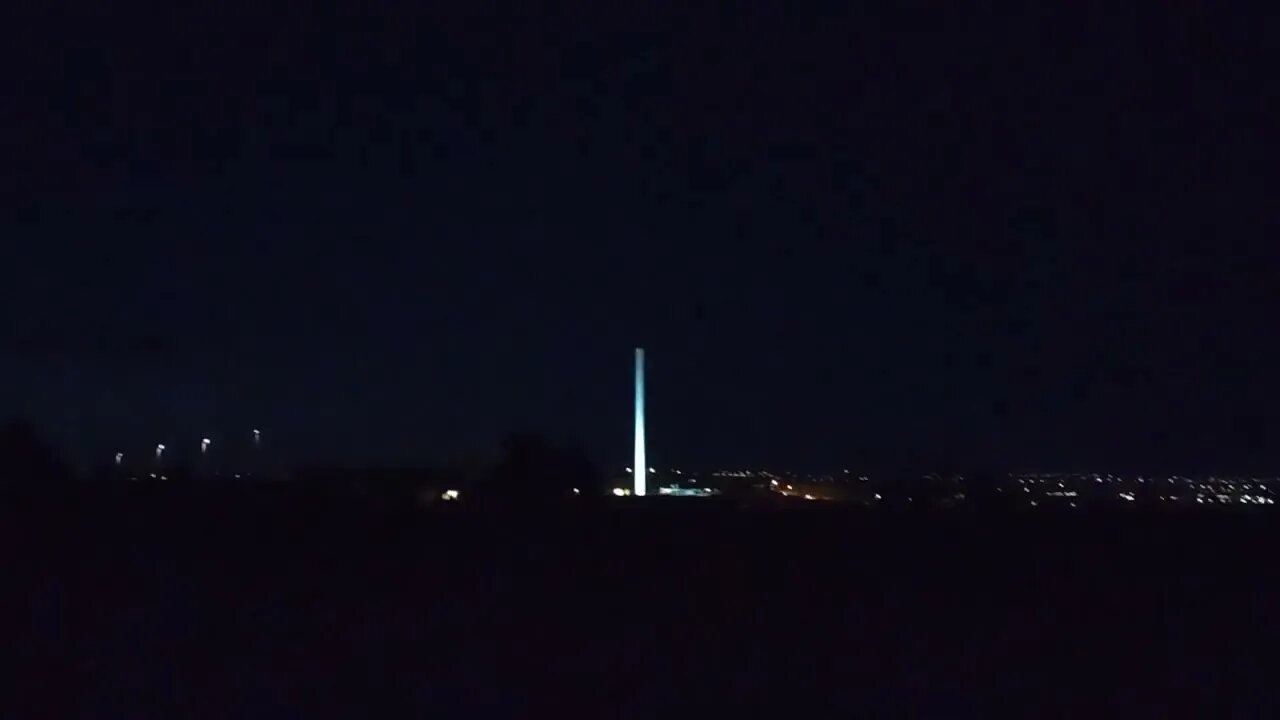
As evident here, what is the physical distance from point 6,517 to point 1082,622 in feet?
47.5

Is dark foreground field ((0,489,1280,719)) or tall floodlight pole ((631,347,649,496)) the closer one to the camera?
dark foreground field ((0,489,1280,719))

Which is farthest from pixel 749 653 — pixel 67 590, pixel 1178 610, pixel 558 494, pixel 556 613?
pixel 558 494

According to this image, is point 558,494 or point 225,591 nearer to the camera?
point 225,591

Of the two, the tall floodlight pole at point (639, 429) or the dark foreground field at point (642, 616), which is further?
Result: the tall floodlight pole at point (639, 429)

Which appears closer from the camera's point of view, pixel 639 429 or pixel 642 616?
pixel 642 616

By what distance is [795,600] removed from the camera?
16422mm

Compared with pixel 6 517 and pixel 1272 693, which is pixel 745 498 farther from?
pixel 1272 693

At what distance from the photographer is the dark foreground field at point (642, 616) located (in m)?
12.3

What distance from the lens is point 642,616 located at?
15648mm

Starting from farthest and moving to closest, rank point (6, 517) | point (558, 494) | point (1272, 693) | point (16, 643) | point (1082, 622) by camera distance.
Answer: point (558, 494), point (6, 517), point (1082, 622), point (16, 643), point (1272, 693)

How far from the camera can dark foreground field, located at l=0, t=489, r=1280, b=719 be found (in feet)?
40.4

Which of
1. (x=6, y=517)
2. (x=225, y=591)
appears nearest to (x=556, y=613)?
(x=225, y=591)

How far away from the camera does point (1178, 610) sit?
15.5 meters

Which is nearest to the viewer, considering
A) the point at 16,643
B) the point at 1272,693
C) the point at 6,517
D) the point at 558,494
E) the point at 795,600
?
the point at 1272,693
